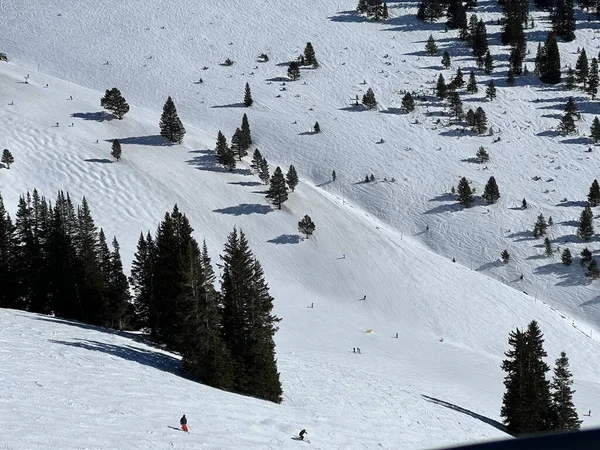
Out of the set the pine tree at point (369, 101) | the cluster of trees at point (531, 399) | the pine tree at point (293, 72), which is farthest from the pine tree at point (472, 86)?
the cluster of trees at point (531, 399)

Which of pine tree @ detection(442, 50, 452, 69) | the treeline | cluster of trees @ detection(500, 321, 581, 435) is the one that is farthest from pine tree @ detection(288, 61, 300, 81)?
cluster of trees @ detection(500, 321, 581, 435)

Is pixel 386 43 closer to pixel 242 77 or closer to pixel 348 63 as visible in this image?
pixel 348 63

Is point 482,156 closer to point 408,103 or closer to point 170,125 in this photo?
point 408,103

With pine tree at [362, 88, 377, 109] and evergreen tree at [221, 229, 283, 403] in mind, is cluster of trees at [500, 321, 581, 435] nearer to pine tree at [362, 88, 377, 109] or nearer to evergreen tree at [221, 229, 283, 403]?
evergreen tree at [221, 229, 283, 403]

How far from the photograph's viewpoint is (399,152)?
100312 millimetres

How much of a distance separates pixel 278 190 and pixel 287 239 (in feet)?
22.8

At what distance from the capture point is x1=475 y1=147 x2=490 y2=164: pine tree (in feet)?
318

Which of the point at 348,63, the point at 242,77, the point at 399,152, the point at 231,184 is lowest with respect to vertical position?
the point at 231,184

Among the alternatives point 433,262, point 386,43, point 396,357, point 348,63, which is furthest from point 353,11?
point 396,357

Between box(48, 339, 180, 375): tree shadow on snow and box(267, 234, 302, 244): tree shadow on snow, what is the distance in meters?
40.7

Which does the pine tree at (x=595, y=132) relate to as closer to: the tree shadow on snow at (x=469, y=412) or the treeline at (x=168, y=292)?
the tree shadow on snow at (x=469, y=412)

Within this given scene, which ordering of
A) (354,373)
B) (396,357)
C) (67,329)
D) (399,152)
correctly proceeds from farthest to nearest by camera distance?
(399,152)
(396,357)
(354,373)
(67,329)

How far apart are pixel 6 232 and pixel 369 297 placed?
3412cm

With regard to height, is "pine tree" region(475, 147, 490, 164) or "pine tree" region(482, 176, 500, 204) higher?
"pine tree" region(475, 147, 490, 164)
